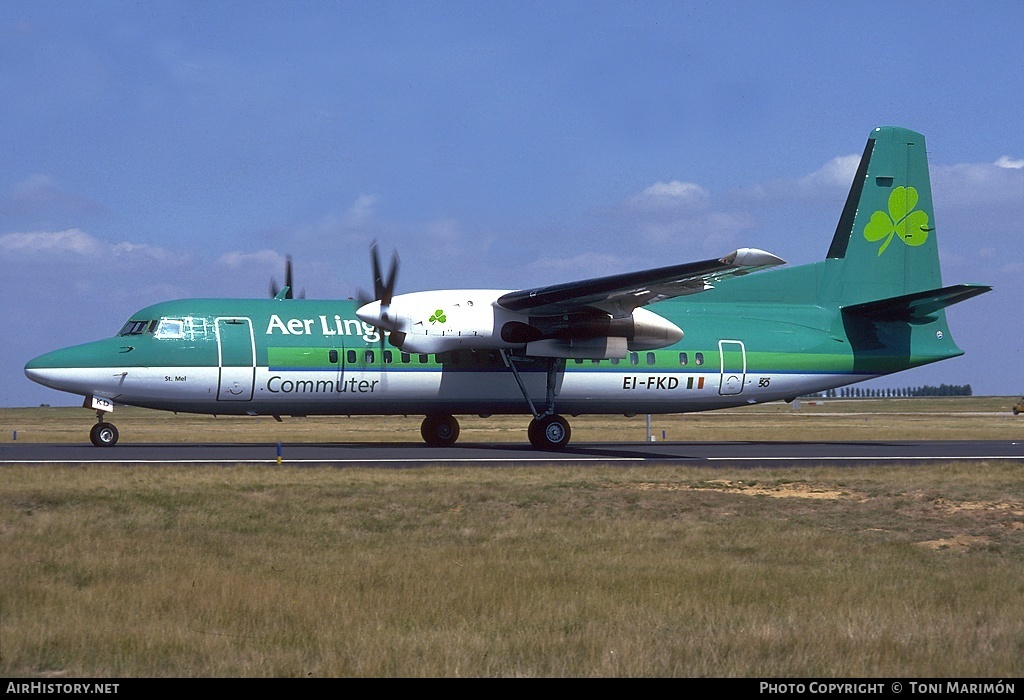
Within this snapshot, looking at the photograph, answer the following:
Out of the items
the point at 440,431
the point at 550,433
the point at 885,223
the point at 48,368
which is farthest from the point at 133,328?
the point at 885,223

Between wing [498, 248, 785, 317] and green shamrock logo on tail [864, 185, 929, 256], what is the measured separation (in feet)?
32.1

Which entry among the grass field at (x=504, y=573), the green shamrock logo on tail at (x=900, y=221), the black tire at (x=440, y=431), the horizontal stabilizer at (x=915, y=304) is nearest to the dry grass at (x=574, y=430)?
the black tire at (x=440, y=431)

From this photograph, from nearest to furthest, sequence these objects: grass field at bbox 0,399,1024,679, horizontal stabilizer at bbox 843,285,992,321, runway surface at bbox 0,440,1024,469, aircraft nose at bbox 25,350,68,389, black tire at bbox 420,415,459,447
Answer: grass field at bbox 0,399,1024,679
runway surface at bbox 0,440,1024,469
aircraft nose at bbox 25,350,68,389
horizontal stabilizer at bbox 843,285,992,321
black tire at bbox 420,415,459,447

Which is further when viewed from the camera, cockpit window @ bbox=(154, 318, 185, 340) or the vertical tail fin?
the vertical tail fin

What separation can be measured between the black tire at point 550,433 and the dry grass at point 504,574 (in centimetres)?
796

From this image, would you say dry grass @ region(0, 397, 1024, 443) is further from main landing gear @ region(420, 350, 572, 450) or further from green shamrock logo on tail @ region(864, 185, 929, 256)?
green shamrock logo on tail @ region(864, 185, 929, 256)

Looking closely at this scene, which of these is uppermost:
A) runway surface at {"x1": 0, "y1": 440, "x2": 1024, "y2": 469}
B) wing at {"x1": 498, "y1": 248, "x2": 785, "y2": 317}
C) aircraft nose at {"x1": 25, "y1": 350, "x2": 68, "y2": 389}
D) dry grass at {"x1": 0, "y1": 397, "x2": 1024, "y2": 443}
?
wing at {"x1": 498, "y1": 248, "x2": 785, "y2": 317}

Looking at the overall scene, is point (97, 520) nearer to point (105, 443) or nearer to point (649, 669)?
point (649, 669)

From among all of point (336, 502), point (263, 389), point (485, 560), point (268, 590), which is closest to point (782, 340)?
point (263, 389)

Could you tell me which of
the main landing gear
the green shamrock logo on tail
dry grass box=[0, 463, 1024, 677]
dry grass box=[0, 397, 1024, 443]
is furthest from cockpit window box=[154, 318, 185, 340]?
the green shamrock logo on tail

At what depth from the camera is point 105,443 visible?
2759 cm

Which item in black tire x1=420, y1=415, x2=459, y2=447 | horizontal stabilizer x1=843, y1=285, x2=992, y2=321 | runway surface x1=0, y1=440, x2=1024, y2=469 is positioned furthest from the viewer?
black tire x1=420, y1=415, x2=459, y2=447

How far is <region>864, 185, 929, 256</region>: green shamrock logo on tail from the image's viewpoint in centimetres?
3359

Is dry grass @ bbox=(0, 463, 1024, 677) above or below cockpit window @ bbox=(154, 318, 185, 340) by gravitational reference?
below
